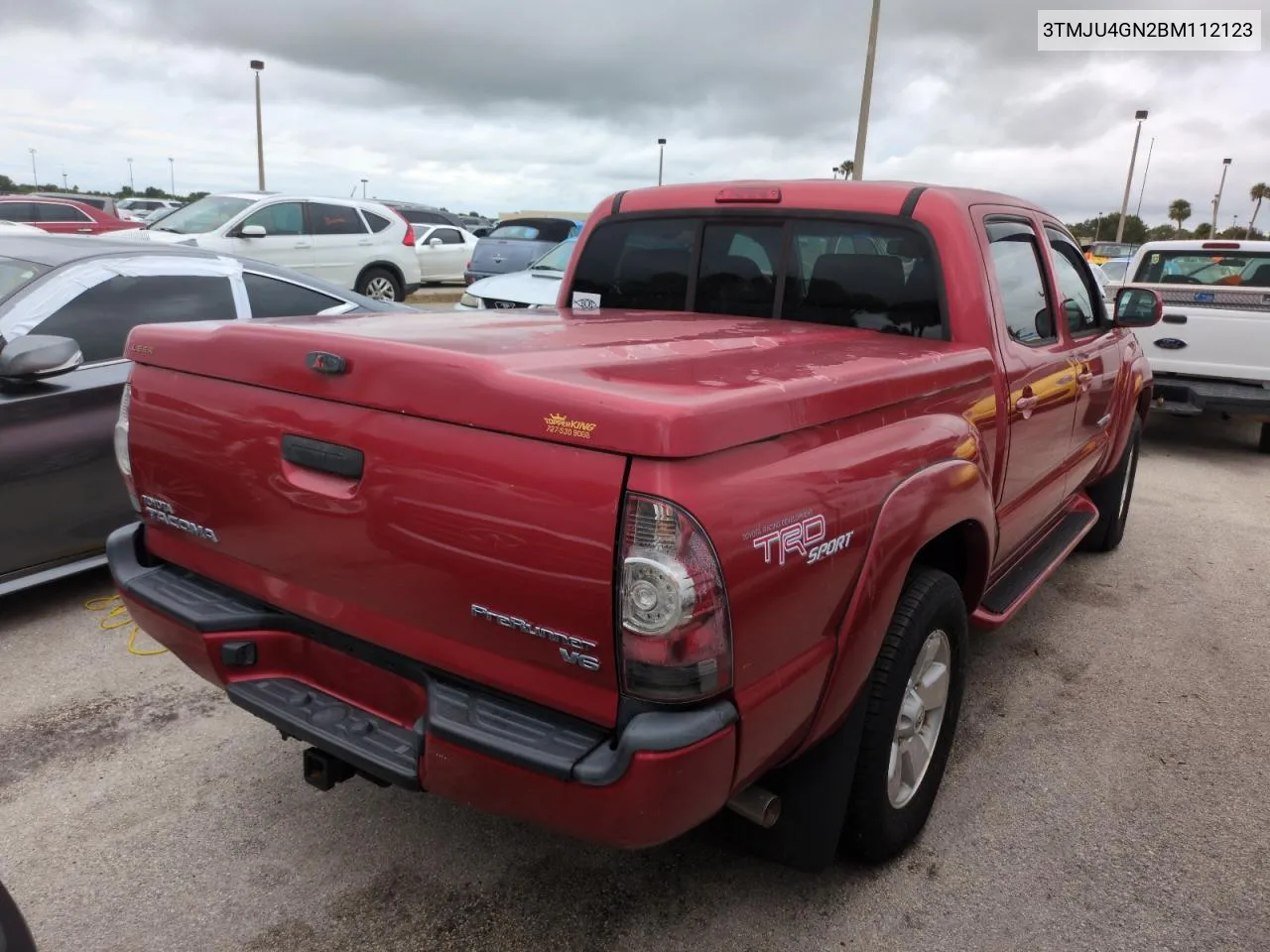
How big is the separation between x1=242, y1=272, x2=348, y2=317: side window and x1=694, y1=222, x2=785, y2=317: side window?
7.99ft

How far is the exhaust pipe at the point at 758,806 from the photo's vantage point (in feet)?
7.06

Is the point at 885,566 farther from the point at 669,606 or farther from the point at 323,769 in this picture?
the point at 323,769

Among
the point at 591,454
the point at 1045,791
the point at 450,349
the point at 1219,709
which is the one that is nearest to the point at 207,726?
the point at 450,349

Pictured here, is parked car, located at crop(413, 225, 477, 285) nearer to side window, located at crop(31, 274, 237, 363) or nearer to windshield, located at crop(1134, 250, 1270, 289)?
windshield, located at crop(1134, 250, 1270, 289)

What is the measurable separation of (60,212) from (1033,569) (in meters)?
18.5

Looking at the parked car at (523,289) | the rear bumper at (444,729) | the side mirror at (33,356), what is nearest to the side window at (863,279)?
the rear bumper at (444,729)

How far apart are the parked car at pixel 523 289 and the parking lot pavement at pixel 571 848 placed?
18.3 ft

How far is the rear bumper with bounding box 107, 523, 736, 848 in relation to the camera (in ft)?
5.66

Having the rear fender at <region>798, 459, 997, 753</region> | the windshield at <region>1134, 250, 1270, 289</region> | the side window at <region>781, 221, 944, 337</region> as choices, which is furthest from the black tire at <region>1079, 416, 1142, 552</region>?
the windshield at <region>1134, 250, 1270, 289</region>

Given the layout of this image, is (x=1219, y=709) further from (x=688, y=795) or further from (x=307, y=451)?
(x=307, y=451)

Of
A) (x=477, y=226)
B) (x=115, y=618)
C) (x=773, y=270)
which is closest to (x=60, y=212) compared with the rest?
(x=115, y=618)

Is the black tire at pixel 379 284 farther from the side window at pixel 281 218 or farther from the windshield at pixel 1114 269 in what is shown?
the windshield at pixel 1114 269

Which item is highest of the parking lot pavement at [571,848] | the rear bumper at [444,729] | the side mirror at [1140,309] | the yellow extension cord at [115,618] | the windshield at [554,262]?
the side mirror at [1140,309]

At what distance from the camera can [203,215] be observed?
11.5m
